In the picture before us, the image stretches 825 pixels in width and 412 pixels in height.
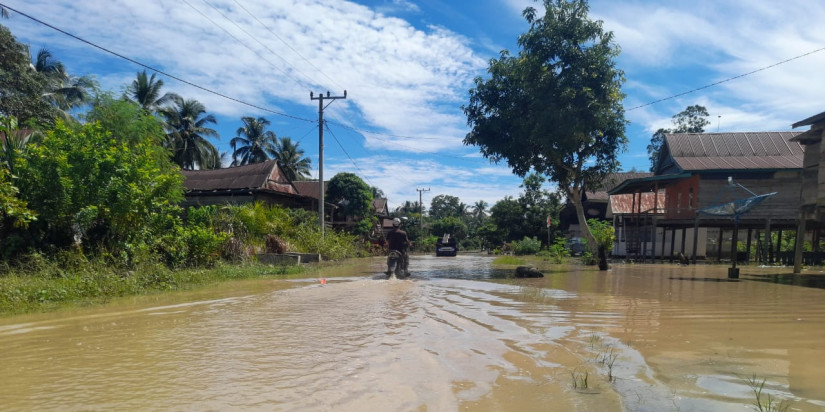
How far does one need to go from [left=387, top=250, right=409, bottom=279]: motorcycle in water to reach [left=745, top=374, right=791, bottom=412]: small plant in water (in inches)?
388

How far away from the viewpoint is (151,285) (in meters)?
9.59

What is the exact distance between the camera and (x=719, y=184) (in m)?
24.7

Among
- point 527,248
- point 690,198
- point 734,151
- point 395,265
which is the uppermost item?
point 734,151

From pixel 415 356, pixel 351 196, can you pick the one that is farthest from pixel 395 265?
pixel 351 196

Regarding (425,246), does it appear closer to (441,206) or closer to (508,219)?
(508,219)

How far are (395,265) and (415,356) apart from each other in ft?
28.5

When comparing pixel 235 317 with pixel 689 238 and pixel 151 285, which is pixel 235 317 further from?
pixel 689 238

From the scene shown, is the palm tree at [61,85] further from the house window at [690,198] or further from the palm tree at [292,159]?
the house window at [690,198]

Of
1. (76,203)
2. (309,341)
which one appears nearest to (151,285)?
(76,203)

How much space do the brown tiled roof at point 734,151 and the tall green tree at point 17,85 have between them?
30244 mm

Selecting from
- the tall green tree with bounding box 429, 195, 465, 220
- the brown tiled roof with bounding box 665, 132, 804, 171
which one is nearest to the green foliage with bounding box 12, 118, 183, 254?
the brown tiled roof with bounding box 665, 132, 804, 171

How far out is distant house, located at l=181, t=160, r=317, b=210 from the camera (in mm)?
26125

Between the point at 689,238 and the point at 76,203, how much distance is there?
29.9 metres

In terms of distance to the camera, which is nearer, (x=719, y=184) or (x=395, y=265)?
(x=395, y=265)
